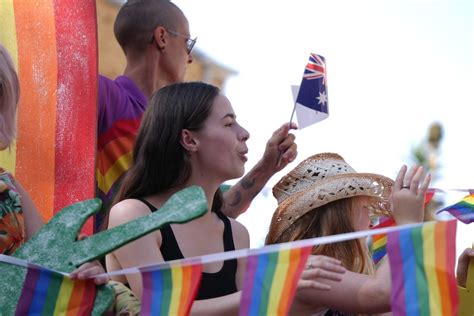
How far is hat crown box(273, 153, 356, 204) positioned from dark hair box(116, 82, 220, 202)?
426 mm

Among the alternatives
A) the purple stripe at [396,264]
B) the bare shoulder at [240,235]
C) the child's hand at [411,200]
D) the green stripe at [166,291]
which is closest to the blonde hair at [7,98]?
the bare shoulder at [240,235]

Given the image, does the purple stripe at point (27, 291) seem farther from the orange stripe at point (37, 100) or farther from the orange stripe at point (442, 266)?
the orange stripe at point (442, 266)

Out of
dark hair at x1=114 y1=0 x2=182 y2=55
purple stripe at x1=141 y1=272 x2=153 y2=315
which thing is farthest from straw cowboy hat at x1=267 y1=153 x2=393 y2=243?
dark hair at x1=114 y1=0 x2=182 y2=55

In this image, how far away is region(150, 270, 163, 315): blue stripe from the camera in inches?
95.1

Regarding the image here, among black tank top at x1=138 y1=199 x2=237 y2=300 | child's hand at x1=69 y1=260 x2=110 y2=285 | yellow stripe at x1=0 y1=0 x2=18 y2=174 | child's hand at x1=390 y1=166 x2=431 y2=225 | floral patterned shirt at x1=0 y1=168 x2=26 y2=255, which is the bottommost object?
black tank top at x1=138 y1=199 x2=237 y2=300

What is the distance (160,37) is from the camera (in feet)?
13.4

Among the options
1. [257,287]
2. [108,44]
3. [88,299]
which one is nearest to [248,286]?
[257,287]

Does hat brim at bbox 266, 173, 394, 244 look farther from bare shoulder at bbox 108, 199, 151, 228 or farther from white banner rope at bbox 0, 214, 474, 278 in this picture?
white banner rope at bbox 0, 214, 474, 278

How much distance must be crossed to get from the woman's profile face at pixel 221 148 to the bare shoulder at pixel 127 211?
26 centimetres

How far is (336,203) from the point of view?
3.21 m

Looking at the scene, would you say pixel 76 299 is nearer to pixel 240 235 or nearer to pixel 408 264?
pixel 240 235

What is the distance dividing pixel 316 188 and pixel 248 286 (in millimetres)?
956

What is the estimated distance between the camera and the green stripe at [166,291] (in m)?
2.40

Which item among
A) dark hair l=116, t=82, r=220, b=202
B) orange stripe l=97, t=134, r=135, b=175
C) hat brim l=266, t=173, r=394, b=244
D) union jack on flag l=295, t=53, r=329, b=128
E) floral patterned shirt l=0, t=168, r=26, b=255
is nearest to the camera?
floral patterned shirt l=0, t=168, r=26, b=255
